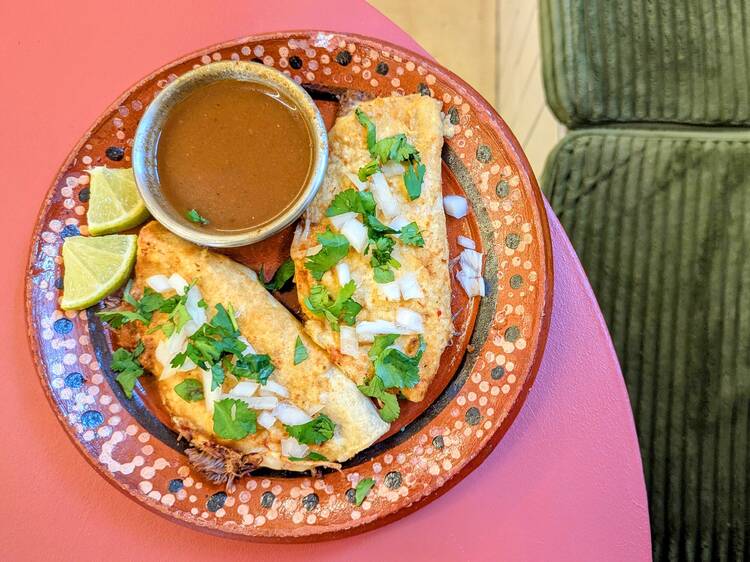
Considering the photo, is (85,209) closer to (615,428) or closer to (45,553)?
(45,553)

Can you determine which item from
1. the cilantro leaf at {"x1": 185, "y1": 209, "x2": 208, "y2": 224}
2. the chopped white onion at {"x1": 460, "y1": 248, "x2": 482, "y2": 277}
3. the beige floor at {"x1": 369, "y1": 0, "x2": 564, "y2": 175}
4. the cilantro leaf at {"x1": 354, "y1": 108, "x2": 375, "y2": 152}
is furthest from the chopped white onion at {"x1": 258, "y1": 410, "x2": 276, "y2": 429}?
the beige floor at {"x1": 369, "y1": 0, "x2": 564, "y2": 175}

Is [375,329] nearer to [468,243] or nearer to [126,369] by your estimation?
[468,243]

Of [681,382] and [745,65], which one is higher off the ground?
[745,65]

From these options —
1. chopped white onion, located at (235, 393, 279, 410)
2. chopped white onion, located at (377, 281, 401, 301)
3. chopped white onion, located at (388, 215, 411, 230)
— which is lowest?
chopped white onion, located at (235, 393, 279, 410)

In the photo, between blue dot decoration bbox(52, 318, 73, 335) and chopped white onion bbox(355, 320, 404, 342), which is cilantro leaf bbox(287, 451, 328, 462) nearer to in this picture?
chopped white onion bbox(355, 320, 404, 342)

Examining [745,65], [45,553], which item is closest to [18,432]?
[45,553]

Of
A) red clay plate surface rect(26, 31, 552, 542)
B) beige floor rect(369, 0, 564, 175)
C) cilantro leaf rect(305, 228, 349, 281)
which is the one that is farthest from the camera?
beige floor rect(369, 0, 564, 175)
